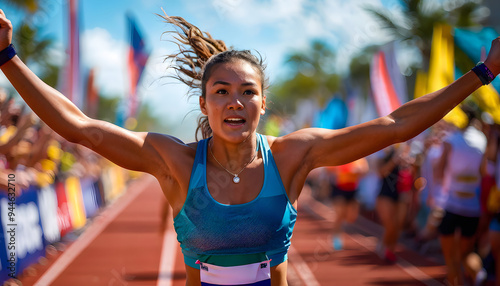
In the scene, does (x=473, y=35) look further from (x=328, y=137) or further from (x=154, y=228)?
(x=154, y=228)

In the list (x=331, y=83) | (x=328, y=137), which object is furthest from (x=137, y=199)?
(x=331, y=83)

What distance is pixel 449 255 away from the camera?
19.1ft

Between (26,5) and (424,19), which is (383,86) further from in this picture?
(424,19)

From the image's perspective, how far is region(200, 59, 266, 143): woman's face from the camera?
248 centimetres

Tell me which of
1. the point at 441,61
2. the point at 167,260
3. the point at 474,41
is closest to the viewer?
the point at 474,41

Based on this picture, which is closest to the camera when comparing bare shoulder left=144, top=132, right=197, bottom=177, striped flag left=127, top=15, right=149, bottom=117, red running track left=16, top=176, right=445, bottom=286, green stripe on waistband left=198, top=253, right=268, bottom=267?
green stripe on waistband left=198, top=253, right=268, bottom=267

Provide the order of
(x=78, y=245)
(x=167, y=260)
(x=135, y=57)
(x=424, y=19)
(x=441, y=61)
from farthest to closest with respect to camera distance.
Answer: (x=424, y=19) → (x=135, y=57) → (x=78, y=245) → (x=167, y=260) → (x=441, y=61)

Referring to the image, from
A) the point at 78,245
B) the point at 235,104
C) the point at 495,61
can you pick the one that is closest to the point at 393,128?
the point at 495,61

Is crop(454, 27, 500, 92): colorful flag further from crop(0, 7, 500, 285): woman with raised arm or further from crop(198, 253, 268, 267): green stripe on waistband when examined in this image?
crop(198, 253, 268, 267): green stripe on waistband

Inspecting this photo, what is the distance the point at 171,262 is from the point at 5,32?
6987mm

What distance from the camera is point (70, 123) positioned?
2314 millimetres

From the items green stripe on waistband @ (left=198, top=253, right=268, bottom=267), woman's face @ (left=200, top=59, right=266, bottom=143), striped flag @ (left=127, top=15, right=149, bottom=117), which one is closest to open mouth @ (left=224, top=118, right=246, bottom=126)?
woman's face @ (left=200, top=59, right=266, bottom=143)

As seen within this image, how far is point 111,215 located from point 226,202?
14446mm

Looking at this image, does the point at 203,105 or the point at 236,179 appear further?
the point at 203,105
